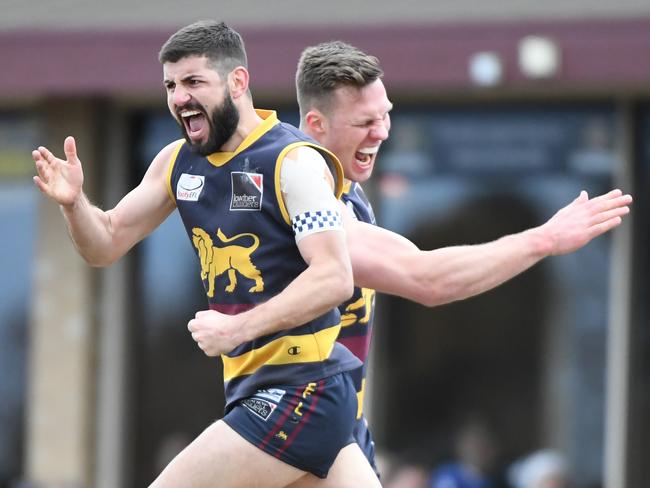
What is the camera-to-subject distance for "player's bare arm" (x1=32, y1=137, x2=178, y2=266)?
4.66m

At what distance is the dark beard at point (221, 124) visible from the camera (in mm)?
4582

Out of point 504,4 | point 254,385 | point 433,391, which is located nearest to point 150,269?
point 433,391

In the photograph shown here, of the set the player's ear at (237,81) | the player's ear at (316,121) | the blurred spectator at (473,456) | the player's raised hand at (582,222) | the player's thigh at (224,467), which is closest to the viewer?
the player's thigh at (224,467)

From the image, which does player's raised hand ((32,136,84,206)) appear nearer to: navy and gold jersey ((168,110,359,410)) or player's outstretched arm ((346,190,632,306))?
navy and gold jersey ((168,110,359,410))

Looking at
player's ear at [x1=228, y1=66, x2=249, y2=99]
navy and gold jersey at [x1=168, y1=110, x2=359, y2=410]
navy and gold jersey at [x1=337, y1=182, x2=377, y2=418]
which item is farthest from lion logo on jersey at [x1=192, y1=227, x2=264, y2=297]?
navy and gold jersey at [x1=337, y1=182, x2=377, y2=418]

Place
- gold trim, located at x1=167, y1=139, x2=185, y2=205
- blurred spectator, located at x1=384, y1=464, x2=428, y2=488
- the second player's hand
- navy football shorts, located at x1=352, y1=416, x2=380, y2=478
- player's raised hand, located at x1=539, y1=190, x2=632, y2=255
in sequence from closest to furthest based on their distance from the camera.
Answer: the second player's hand, player's raised hand, located at x1=539, y1=190, x2=632, y2=255, gold trim, located at x1=167, y1=139, x2=185, y2=205, navy football shorts, located at x1=352, y1=416, x2=380, y2=478, blurred spectator, located at x1=384, y1=464, x2=428, y2=488

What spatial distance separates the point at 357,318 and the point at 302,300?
105 cm

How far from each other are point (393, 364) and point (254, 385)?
6382mm

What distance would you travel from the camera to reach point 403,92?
10.7m

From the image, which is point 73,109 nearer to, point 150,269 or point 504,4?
point 150,269

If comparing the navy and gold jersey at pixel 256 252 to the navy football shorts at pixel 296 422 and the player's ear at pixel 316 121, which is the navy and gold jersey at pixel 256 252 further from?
the player's ear at pixel 316 121

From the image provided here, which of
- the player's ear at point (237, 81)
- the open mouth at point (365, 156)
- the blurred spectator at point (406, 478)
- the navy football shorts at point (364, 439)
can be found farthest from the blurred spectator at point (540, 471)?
the player's ear at point (237, 81)

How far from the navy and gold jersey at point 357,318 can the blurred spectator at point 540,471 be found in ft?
16.4

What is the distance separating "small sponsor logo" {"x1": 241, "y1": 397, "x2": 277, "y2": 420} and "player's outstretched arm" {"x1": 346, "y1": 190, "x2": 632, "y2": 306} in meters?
0.55
